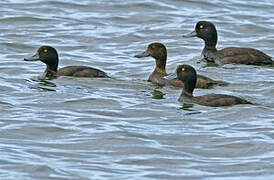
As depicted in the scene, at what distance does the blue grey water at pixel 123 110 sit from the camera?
11.0 metres

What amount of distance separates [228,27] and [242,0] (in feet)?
11.2

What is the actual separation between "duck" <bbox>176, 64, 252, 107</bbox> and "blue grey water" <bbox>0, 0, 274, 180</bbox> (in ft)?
0.38

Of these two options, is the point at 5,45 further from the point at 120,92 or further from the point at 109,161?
the point at 109,161

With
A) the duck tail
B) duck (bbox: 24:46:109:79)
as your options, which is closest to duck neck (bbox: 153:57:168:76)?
duck (bbox: 24:46:109:79)

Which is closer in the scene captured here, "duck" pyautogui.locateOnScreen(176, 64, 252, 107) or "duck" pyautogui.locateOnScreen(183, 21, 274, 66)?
"duck" pyautogui.locateOnScreen(176, 64, 252, 107)

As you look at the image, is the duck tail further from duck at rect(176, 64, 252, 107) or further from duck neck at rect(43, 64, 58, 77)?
duck neck at rect(43, 64, 58, 77)

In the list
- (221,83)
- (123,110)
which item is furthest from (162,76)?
(123,110)

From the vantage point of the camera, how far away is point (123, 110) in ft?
46.1

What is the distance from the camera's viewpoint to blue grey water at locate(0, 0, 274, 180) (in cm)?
1101

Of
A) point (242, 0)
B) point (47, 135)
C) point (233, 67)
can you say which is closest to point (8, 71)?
point (233, 67)

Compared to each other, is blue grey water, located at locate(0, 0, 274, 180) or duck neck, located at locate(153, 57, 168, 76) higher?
duck neck, located at locate(153, 57, 168, 76)

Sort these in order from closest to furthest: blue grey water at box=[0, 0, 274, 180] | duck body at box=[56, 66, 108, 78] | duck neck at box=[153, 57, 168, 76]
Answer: blue grey water at box=[0, 0, 274, 180] < duck body at box=[56, 66, 108, 78] < duck neck at box=[153, 57, 168, 76]

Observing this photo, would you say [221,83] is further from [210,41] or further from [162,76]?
[210,41]

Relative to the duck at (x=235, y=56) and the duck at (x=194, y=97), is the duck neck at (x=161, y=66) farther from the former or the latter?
the duck at (x=194, y=97)
